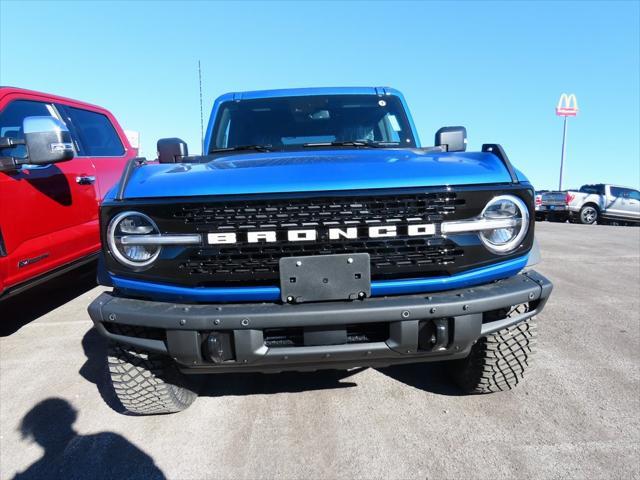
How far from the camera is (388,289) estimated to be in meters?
2.07

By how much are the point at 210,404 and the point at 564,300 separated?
3958 mm

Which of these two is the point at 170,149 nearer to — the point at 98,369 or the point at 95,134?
the point at 98,369

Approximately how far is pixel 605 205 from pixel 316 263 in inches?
786

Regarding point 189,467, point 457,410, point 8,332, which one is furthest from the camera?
point 8,332

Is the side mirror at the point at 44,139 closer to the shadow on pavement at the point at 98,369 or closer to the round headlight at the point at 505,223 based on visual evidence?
the shadow on pavement at the point at 98,369

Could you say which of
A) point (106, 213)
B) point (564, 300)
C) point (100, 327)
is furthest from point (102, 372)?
point (564, 300)

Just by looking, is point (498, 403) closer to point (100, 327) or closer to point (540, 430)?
point (540, 430)

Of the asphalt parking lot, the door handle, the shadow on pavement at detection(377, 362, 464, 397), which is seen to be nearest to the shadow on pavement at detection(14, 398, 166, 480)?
the asphalt parking lot

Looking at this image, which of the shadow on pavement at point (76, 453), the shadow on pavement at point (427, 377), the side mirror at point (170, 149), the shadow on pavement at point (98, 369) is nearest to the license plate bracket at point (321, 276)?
the shadow on pavement at point (76, 453)

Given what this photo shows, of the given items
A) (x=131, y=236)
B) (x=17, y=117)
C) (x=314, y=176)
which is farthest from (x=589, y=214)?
(x=131, y=236)

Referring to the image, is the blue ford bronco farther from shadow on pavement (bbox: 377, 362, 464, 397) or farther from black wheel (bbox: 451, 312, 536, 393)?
shadow on pavement (bbox: 377, 362, 464, 397)

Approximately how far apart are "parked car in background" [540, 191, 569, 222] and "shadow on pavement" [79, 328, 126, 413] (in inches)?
738

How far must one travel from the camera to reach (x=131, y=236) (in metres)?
2.08

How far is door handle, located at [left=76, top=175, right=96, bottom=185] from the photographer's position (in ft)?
14.2
